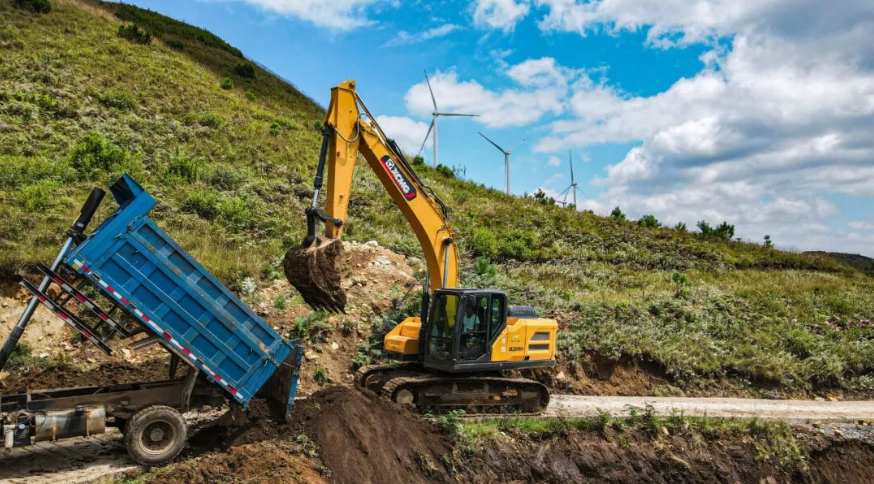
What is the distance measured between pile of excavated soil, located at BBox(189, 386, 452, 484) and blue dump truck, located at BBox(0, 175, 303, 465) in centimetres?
60

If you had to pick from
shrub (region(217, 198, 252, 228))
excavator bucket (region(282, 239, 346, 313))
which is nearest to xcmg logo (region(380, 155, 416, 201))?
excavator bucket (region(282, 239, 346, 313))

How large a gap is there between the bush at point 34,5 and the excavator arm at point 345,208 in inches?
1432

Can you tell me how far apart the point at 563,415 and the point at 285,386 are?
563 centimetres

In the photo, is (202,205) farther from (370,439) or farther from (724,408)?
(724,408)

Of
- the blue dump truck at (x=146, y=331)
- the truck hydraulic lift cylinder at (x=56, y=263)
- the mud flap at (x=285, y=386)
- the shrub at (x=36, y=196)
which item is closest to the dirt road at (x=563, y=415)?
the blue dump truck at (x=146, y=331)

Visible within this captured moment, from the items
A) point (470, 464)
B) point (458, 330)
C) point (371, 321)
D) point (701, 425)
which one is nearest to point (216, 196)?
point (371, 321)

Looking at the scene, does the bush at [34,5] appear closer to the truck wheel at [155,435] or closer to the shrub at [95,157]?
the shrub at [95,157]

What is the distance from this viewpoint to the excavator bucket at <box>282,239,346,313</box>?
9.62 metres

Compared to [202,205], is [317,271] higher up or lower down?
→ lower down

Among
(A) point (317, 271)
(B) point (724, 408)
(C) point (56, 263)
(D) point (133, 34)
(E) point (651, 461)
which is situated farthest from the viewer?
(D) point (133, 34)

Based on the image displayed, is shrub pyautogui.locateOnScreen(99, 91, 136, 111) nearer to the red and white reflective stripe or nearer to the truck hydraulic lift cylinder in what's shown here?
the truck hydraulic lift cylinder

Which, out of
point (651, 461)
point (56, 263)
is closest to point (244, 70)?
point (56, 263)

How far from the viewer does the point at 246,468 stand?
26.4 feet

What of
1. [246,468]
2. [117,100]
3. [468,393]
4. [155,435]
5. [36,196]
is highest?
[117,100]
